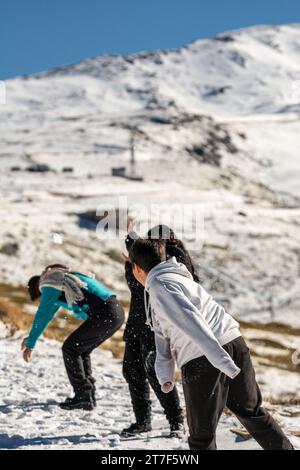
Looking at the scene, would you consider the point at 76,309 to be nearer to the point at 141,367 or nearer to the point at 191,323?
the point at 141,367

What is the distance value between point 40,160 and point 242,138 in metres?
57.4

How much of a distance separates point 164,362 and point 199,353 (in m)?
0.34

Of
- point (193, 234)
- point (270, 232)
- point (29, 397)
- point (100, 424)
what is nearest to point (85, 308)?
point (100, 424)

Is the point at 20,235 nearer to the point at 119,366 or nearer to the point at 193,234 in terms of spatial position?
the point at 193,234

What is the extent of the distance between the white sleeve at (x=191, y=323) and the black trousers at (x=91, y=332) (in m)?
3.23

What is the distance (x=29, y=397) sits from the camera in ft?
31.0

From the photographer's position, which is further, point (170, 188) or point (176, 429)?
point (170, 188)

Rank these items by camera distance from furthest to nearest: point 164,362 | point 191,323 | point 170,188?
1. point 170,188
2. point 164,362
3. point 191,323

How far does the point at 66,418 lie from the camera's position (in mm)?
8250

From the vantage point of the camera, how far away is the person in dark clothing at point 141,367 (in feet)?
23.6

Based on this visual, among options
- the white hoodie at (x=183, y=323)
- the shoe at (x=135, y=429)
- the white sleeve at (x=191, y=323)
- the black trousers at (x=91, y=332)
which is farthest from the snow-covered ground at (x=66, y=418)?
the white sleeve at (x=191, y=323)

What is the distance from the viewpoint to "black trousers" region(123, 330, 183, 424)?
722cm

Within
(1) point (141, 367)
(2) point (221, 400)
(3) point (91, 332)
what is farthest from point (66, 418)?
(2) point (221, 400)
